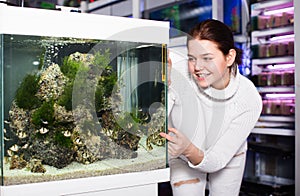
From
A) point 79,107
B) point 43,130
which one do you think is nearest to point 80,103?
point 79,107

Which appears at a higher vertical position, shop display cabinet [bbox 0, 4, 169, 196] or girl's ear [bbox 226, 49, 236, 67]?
girl's ear [bbox 226, 49, 236, 67]

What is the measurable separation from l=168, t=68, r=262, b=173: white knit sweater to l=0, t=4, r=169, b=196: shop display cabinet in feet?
1.55

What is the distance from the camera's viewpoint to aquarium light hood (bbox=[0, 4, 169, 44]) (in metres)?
1.07

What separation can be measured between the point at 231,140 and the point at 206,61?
0.38 meters

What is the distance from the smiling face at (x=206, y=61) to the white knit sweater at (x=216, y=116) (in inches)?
1.7

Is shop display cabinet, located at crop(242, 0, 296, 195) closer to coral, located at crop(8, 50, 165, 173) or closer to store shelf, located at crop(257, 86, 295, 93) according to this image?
store shelf, located at crop(257, 86, 295, 93)

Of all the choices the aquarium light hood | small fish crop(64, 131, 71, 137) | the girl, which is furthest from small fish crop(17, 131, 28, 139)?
the girl

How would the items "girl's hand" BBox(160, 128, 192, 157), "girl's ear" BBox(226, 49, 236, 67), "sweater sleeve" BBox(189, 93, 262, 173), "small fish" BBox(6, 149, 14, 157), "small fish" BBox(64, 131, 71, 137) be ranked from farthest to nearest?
"girl's ear" BBox(226, 49, 236, 67), "sweater sleeve" BBox(189, 93, 262, 173), "girl's hand" BBox(160, 128, 192, 157), "small fish" BBox(64, 131, 71, 137), "small fish" BBox(6, 149, 14, 157)

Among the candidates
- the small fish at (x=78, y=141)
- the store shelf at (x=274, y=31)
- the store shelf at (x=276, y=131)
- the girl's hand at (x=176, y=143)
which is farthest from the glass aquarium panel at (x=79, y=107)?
the store shelf at (x=274, y=31)

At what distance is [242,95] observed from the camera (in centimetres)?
201

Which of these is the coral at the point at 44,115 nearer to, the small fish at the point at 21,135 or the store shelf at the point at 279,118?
the small fish at the point at 21,135

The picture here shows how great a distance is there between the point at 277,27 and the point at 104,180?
2.95m

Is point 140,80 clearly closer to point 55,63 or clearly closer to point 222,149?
point 55,63

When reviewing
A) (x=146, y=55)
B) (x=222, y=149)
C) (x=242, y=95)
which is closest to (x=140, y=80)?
(x=146, y=55)
